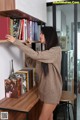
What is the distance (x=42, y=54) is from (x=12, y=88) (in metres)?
0.56

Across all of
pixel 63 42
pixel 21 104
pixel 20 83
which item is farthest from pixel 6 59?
pixel 63 42

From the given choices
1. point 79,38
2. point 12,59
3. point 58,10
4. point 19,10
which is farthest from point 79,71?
point 19,10

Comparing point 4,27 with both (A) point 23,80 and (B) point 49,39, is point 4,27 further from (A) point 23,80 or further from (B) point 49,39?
(A) point 23,80

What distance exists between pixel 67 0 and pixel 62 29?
510mm

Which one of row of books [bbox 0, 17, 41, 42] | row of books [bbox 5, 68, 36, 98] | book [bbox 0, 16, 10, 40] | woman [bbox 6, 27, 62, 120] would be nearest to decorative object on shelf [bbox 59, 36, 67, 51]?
row of books [bbox 0, 17, 41, 42]

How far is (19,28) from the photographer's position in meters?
2.20

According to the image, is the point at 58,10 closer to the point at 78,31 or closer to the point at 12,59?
the point at 78,31

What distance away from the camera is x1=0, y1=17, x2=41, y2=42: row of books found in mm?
1939

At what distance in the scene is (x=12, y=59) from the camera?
96.7 inches

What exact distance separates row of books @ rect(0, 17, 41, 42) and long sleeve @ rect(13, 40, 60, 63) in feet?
0.58

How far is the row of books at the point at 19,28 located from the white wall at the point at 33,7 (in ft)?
0.42

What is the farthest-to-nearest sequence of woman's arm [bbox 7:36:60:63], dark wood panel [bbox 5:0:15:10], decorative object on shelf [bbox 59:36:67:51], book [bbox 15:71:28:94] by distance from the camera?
1. decorative object on shelf [bbox 59:36:67:51]
2. book [bbox 15:71:28:94]
3. woman's arm [bbox 7:36:60:63]
4. dark wood panel [bbox 5:0:15:10]

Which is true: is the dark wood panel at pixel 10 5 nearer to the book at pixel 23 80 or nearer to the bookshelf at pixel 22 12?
the bookshelf at pixel 22 12

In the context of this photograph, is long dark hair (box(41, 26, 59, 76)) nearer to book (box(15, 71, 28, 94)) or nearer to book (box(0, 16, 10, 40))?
book (box(15, 71, 28, 94))
